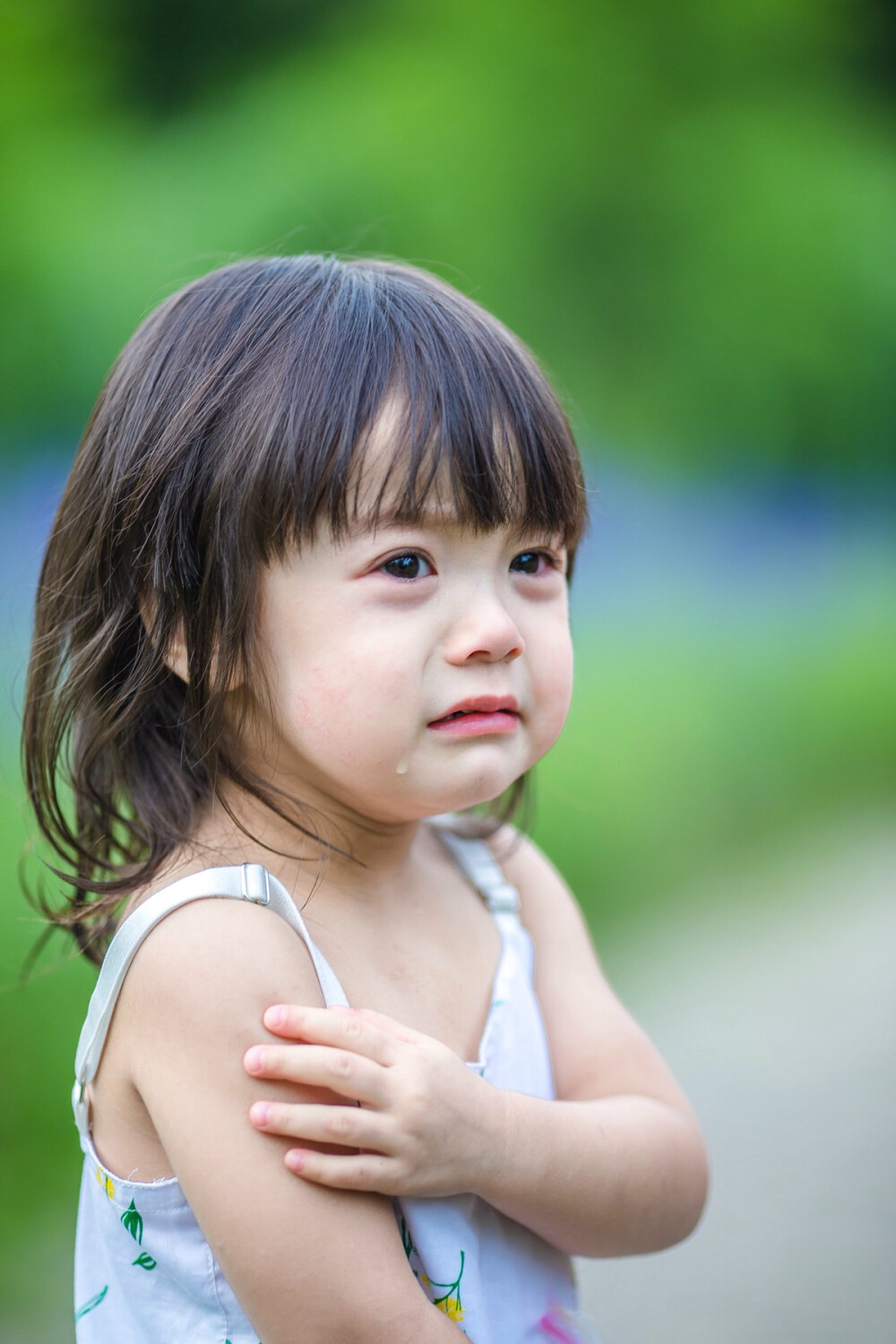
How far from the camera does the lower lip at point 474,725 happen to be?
2.31ft

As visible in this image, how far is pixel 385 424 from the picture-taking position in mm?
692

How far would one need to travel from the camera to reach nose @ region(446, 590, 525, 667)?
2.24 feet

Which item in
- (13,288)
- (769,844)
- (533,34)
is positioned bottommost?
(769,844)

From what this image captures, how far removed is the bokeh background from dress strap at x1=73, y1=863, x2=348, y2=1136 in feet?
3.00

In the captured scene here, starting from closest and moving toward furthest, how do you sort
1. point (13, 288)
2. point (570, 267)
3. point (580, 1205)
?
point (580, 1205) < point (13, 288) < point (570, 267)

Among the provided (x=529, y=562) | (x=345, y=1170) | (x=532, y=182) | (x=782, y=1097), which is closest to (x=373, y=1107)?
(x=345, y=1170)

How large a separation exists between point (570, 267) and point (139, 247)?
46.4 inches

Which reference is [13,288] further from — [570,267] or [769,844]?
[769,844]

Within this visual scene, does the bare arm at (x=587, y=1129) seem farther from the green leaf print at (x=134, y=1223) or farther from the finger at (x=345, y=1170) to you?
the green leaf print at (x=134, y=1223)

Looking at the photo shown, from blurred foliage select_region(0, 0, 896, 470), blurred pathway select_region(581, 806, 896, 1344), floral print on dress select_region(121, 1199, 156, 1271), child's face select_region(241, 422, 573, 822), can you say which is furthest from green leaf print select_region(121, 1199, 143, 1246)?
blurred foliage select_region(0, 0, 896, 470)

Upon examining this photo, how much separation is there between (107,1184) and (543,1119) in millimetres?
271

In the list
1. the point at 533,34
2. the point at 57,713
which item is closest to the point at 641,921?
the point at 57,713

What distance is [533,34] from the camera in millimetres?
2877

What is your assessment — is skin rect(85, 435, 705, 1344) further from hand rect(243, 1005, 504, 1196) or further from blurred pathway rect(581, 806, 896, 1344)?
blurred pathway rect(581, 806, 896, 1344)
